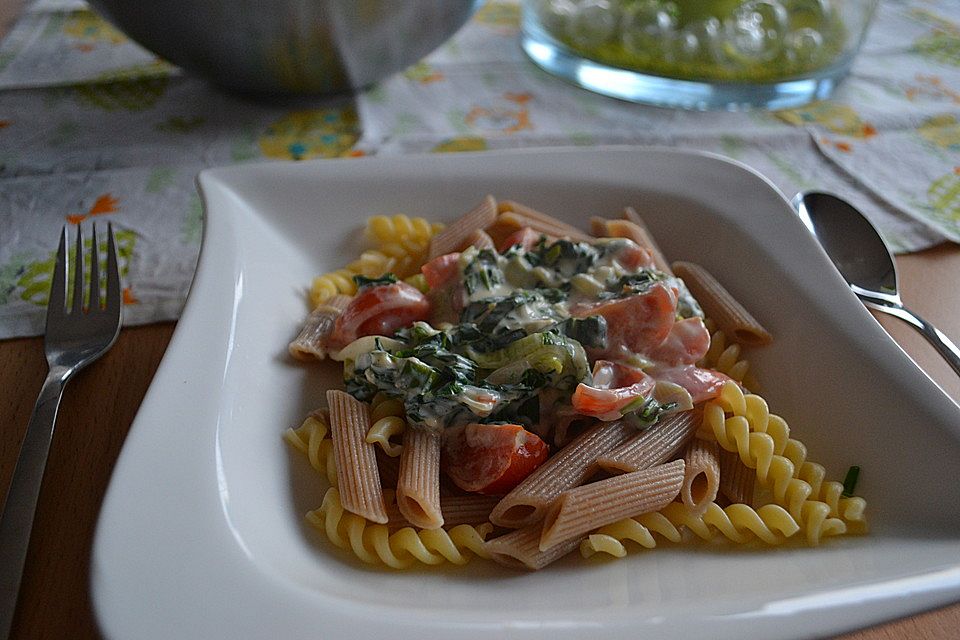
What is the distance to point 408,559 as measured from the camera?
126 cm

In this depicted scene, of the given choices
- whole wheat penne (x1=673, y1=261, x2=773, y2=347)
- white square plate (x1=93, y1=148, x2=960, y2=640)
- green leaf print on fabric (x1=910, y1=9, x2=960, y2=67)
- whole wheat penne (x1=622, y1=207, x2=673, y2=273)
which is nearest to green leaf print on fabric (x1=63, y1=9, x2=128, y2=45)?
white square plate (x1=93, y1=148, x2=960, y2=640)

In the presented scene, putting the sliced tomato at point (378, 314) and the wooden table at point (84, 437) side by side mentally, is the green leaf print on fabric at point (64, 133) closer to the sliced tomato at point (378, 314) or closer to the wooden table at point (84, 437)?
the wooden table at point (84, 437)

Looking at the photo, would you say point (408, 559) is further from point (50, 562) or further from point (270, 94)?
point (270, 94)

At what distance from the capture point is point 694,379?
148 cm

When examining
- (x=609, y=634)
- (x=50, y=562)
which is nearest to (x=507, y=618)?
(x=609, y=634)

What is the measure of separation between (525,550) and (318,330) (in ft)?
2.03

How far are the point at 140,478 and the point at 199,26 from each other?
1.61 meters

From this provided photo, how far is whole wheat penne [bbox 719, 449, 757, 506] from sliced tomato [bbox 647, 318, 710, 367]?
180 mm

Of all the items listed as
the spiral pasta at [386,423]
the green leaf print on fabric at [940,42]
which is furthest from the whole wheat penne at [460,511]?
the green leaf print on fabric at [940,42]

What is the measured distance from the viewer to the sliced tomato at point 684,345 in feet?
4.95

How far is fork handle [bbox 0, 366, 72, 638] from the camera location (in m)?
1.15

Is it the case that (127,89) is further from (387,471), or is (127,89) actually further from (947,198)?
(947,198)

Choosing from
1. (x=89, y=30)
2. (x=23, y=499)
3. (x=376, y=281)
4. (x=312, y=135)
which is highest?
(x=376, y=281)

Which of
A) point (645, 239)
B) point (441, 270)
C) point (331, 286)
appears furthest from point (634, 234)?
point (331, 286)
